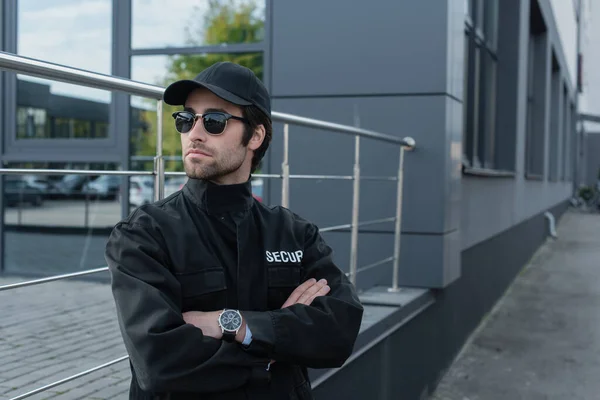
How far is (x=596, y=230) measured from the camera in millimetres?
20031

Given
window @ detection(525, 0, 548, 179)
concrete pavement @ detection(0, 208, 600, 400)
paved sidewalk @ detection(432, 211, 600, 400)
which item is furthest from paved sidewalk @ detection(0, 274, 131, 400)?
window @ detection(525, 0, 548, 179)

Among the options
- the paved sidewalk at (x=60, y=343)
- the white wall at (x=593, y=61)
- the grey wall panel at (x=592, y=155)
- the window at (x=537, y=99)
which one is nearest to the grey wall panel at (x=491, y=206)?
the window at (x=537, y=99)

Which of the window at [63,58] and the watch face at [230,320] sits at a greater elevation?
the window at [63,58]

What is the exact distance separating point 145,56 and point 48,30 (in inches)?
49.6

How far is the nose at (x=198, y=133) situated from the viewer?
191 cm

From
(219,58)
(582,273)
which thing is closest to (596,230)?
(582,273)

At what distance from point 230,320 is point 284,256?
28cm

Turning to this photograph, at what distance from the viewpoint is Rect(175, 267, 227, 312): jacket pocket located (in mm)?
1851

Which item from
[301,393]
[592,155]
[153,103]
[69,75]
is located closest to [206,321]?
[301,393]

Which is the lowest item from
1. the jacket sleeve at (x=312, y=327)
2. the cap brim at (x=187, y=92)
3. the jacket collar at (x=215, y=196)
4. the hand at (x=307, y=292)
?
the jacket sleeve at (x=312, y=327)

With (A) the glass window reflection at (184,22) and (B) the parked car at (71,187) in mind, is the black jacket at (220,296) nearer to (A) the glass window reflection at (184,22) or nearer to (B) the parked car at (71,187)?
(A) the glass window reflection at (184,22)

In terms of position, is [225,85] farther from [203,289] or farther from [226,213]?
[203,289]

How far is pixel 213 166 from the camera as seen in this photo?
6.34 ft

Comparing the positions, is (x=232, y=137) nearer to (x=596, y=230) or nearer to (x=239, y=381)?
(x=239, y=381)
